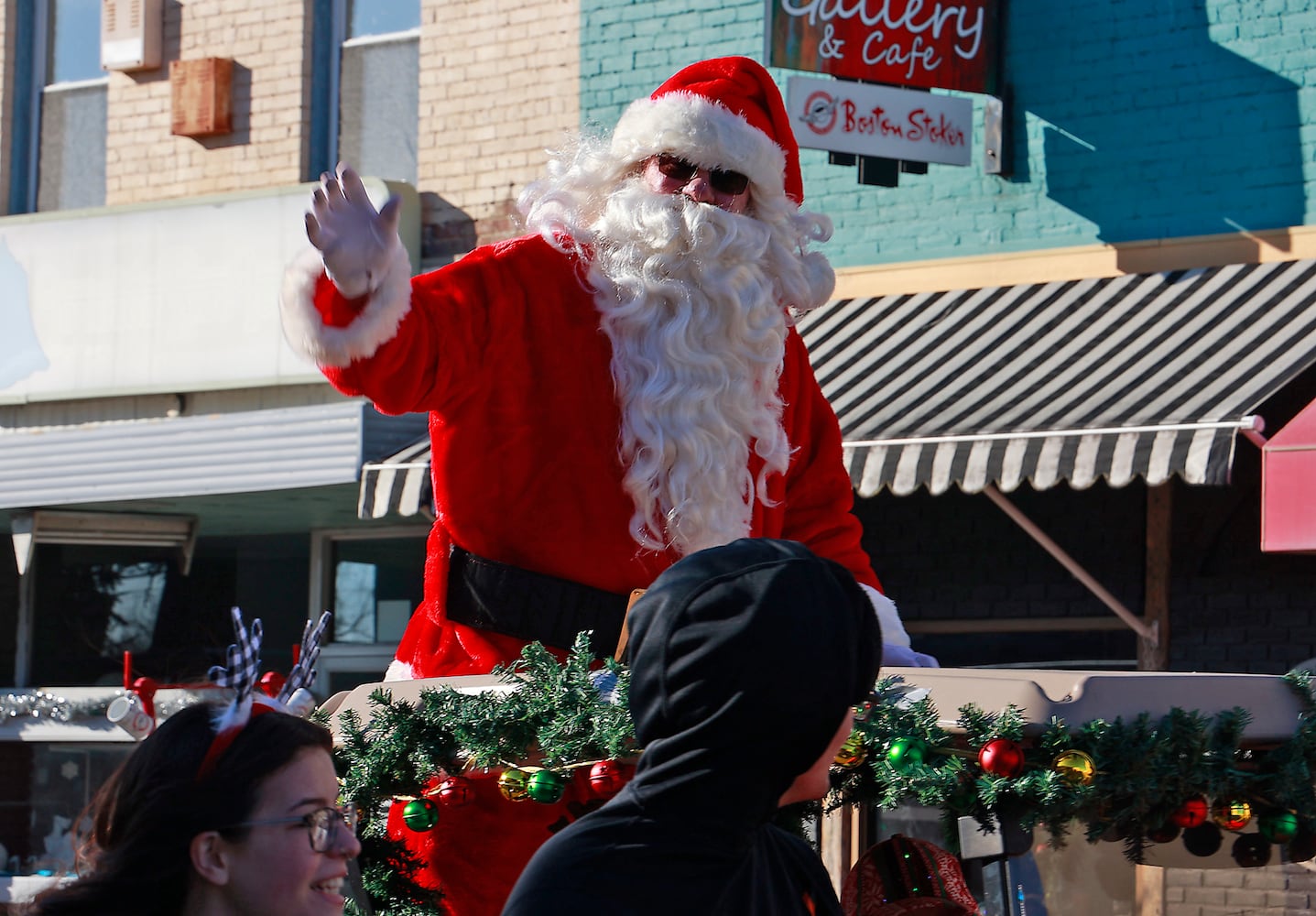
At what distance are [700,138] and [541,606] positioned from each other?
1.19m

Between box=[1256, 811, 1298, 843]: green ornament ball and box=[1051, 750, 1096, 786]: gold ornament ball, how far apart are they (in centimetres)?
35

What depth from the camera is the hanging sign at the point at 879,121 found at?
27.0ft

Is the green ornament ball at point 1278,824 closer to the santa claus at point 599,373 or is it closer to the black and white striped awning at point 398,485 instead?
the santa claus at point 599,373

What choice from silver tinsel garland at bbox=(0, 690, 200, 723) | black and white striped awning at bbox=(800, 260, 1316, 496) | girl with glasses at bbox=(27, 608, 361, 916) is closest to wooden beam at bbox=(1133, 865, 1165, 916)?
girl with glasses at bbox=(27, 608, 361, 916)

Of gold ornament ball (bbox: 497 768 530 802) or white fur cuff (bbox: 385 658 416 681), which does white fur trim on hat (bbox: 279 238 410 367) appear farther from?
gold ornament ball (bbox: 497 768 530 802)

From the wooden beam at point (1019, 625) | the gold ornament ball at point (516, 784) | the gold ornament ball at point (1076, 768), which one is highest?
the gold ornament ball at point (1076, 768)

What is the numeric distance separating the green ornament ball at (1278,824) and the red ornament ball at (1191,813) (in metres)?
0.13

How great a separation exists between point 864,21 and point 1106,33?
1.18 m

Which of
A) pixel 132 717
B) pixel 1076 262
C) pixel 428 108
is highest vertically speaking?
pixel 428 108

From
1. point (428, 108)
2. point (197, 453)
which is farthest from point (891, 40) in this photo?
point (197, 453)

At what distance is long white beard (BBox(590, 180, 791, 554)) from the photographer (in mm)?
3564

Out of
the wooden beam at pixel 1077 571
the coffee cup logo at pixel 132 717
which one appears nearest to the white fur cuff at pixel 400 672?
the coffee cup logo at pixel 132 717

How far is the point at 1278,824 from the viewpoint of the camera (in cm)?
258

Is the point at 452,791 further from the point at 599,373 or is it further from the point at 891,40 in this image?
the point at 891,40
